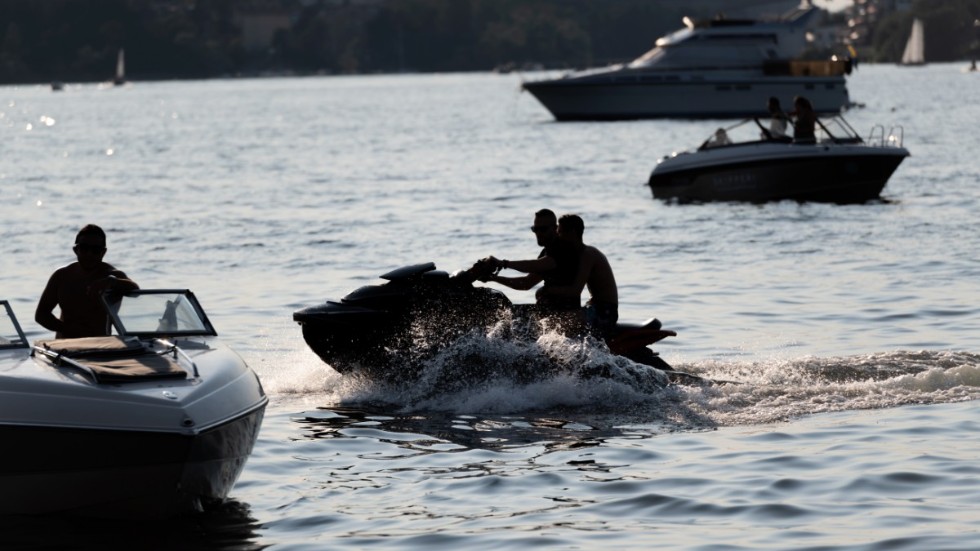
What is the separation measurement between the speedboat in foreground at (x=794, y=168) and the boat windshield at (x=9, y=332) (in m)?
21.5

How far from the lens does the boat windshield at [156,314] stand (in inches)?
412

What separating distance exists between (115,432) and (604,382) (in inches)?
193

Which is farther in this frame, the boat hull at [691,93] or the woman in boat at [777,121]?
the boat hull at [691,93]

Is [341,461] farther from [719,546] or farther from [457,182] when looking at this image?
[457,182]

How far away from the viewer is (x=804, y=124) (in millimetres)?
29797

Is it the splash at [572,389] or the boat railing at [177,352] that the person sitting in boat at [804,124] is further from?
the boat railing at [177,352]

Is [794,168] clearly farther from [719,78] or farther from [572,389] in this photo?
[719,78]

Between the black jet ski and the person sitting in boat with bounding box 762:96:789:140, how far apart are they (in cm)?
1735

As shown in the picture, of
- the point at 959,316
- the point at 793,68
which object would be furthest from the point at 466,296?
the point at 793,68

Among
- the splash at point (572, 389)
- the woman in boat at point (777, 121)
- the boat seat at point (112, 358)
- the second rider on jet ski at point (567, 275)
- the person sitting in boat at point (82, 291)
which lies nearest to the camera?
the boat seat at point (112, 358)

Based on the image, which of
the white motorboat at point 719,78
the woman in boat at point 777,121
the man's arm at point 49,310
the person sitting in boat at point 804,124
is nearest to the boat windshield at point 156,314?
the man's arm at point 49,310

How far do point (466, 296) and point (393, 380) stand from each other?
2.88 feet

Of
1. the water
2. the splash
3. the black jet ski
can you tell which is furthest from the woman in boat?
the black jet ski

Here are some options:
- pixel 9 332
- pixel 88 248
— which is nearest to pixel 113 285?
pixel 88 248
